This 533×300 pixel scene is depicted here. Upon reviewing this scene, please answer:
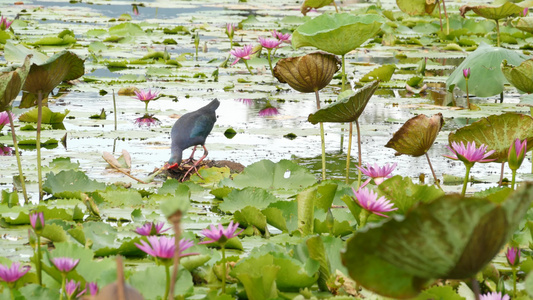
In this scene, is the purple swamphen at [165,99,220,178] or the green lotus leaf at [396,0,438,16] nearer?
the purple swamphen at [165,99,220,178]

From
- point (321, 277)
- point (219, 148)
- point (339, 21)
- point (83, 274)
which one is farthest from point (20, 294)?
point (339, 21)

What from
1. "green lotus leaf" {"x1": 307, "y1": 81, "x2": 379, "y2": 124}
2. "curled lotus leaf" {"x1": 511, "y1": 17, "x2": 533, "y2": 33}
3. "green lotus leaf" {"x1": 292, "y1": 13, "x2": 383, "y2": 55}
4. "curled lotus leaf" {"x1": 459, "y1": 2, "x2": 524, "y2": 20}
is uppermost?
"curled lotus leaf" {"x1": 459, "y1": 2, "x2": 524, "y2": 20}

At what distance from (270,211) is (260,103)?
8.52 ft

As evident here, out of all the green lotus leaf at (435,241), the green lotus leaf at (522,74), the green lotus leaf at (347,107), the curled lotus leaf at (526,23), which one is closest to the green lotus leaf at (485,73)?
the green lotus leaf at (522,74)

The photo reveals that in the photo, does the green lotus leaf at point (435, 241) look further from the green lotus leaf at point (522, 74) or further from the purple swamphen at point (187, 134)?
the green lotus leaf at point (522, 74)

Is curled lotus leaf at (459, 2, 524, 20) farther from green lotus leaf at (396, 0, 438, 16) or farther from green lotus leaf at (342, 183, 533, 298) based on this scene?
green lotus leaf at (342, 183, 533, 298)

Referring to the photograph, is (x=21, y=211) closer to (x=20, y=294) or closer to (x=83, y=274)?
(x=83, y=274)

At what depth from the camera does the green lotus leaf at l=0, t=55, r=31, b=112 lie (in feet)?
6.28

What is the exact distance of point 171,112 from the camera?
12.8 ft

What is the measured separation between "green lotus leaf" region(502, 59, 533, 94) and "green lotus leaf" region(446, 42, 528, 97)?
37.8 inches

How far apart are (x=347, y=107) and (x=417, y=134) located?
21cm

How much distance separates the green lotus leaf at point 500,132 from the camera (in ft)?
6.98

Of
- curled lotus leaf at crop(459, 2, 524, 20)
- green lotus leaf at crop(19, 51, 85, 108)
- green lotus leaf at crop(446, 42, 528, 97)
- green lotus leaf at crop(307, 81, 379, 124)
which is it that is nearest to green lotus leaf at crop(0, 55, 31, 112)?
green lotus leaf at crop(19, 51, 85, 108)

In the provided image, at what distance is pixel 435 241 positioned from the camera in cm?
90
